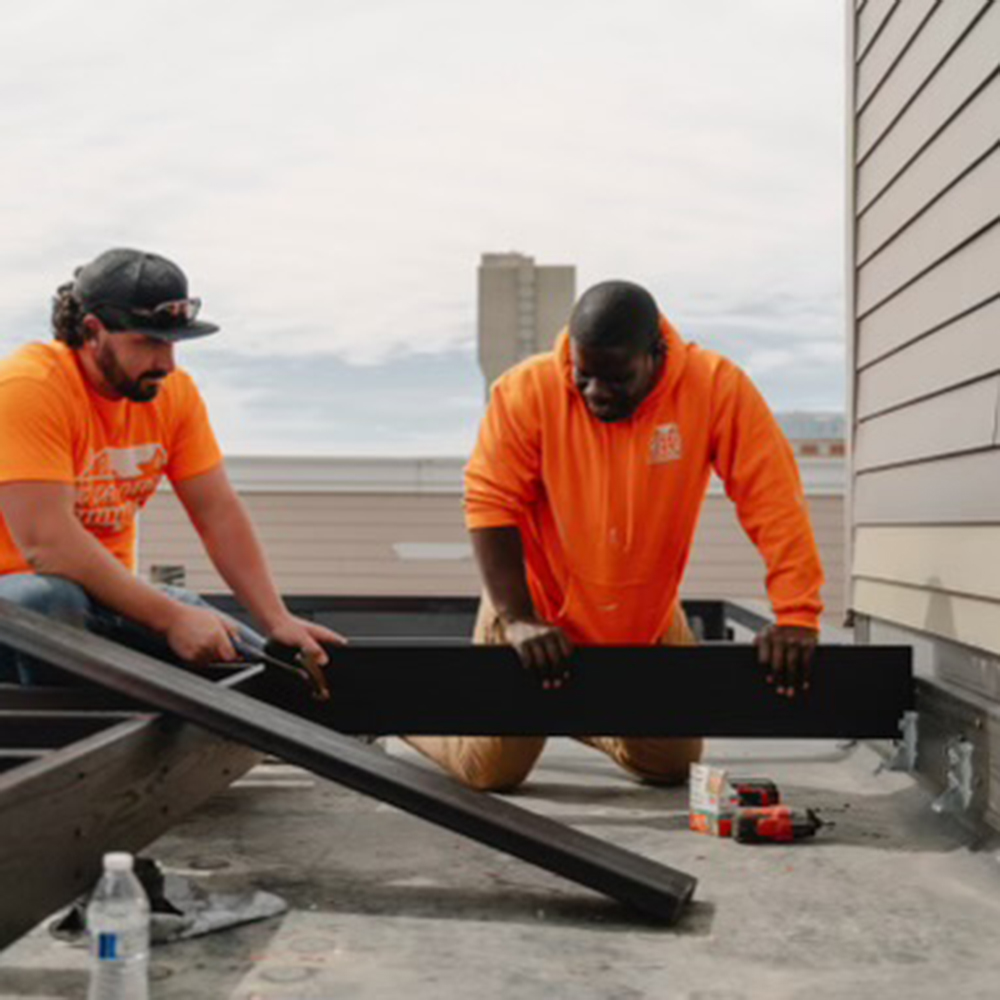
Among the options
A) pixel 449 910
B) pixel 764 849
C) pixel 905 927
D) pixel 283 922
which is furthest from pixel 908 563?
pixel 283 922

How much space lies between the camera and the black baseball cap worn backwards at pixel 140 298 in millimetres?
3404

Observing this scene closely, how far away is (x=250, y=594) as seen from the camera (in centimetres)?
391

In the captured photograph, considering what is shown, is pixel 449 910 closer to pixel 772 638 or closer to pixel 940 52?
pixel 772 638

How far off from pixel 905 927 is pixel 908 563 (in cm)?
212

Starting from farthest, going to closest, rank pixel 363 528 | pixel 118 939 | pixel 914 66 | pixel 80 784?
pixel 363 528, pixel 914 66, pixel 80 784, pixel 118 939

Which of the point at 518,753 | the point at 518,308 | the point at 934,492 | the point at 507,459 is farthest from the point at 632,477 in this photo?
the point at 518,308

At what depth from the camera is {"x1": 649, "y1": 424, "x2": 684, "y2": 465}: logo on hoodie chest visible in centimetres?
373

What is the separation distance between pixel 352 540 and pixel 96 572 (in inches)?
320

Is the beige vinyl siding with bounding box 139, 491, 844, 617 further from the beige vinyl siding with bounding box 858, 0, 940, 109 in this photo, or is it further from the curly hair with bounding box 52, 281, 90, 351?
the curly hair with bounding box 52, 281, 90, 351

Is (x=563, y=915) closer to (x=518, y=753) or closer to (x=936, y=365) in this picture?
(x=518, y=753)

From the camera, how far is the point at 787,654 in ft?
11.5

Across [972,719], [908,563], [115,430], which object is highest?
[115,430]

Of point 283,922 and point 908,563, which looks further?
point 908,563

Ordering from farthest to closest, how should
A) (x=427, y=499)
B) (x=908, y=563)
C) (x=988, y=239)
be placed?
(x=427, y=499) → (x=908, y=563) → (x=988, y=239)
